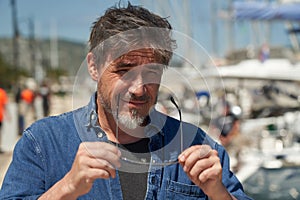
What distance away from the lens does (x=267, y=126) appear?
996 cm

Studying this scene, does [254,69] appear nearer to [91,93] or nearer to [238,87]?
[238,87]

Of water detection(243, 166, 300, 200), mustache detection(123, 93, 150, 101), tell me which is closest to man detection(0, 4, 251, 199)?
mustache detection(123, 93, 150, 101)

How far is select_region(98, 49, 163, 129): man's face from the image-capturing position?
5.35ft

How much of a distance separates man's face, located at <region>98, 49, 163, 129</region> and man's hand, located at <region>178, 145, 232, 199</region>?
17 cm

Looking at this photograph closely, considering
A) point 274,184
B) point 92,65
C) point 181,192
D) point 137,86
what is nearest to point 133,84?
point 137,86

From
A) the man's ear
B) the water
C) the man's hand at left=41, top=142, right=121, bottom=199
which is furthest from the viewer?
the water

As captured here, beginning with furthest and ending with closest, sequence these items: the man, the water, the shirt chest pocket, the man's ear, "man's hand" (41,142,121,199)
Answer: the water
the shirt chest pocket
the man's ear
the man
"man's hand" (41,142,121,199)

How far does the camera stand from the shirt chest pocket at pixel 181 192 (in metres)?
1.85

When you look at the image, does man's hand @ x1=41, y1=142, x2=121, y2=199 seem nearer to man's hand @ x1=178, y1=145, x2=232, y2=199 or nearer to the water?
man's hand @ x1=178, y1=145, x2=232, y2=199

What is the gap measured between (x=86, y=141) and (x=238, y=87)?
14.4m

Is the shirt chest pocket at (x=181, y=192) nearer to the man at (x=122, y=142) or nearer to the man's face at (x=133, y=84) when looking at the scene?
the man at (x=122, y=142)

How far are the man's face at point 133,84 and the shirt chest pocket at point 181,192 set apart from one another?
0.26m

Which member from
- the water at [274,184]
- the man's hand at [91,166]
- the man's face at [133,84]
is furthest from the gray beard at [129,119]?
the water at [274,184]

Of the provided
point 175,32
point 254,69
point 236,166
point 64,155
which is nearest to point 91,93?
point 64,155
